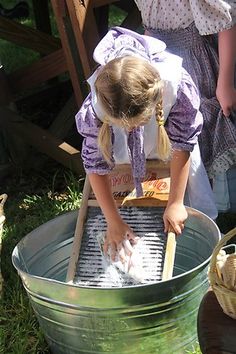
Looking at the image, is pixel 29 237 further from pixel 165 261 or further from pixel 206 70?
pixel 206 70

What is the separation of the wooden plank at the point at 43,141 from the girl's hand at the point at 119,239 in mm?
1382

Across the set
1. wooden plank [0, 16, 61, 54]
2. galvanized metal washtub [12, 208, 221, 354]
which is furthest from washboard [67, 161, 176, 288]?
wooden plank [0, 16, 61, 54]

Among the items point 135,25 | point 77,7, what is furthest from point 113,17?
point 77,7

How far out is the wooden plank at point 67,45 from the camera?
3.66 metres

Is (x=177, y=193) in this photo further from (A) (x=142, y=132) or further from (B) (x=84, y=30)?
(B) (x=84, y=30)

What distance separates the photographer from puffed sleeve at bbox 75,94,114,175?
2830mm

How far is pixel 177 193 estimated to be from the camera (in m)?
2.85

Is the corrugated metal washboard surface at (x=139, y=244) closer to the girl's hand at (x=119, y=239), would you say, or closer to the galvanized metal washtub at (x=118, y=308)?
the girl's hand at (x=119, y=239)

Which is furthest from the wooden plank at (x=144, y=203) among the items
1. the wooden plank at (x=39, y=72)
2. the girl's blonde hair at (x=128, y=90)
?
the wooden plank at (x=39, y=72)

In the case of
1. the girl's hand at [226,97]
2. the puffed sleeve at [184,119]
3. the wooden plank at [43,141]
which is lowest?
the wooden plank at [43,141]

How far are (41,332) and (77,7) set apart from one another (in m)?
1.71

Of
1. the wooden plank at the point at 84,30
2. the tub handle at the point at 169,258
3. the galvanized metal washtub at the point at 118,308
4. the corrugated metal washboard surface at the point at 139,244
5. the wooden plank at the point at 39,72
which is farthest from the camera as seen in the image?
the wooden plank at the point at 39,72

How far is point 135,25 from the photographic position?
4.19 metres

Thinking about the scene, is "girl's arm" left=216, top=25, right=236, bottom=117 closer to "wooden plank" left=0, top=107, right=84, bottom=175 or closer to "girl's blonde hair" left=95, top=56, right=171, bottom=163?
"girl's blonde hair" left=95, top=56, right=171, bottom=163
